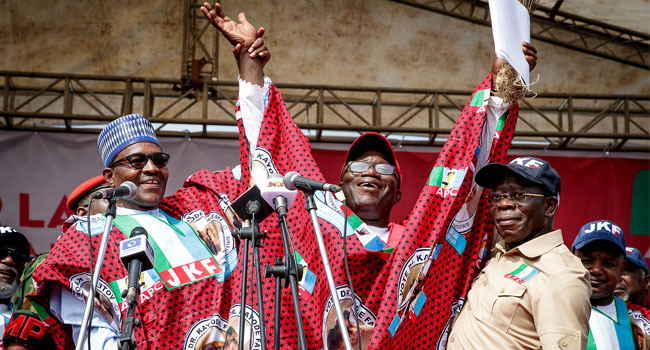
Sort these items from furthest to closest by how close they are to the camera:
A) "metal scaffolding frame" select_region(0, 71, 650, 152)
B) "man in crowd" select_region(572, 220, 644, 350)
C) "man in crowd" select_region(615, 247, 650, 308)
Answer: "metal scaffolding frame" select_region(0, 71, 650, 152) → "man in crowd" select_region(615, 247, 650, 308) → "man in crowd" select_region(572, 220, 644, 350)

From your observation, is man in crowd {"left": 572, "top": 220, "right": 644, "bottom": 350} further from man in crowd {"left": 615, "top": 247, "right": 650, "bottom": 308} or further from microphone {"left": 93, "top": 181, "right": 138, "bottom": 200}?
microphone {"left": 93, "top": 181, "right": 138, "bottom": 200}

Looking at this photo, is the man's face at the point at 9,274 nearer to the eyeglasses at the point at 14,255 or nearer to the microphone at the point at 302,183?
the eyeglasses at the point at 14,255

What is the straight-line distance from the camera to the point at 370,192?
13.1ft

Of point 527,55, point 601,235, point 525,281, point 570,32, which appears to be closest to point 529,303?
point 525,281

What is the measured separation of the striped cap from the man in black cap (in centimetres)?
172

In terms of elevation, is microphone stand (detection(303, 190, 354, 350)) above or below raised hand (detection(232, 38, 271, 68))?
below

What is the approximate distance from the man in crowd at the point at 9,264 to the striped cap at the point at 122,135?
1367 millimetres

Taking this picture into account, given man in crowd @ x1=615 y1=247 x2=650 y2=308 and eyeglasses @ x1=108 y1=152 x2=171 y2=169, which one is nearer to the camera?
eyeglasses @ x1=108 y1=152 x2=171 y2=169

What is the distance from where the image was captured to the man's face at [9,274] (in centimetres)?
455

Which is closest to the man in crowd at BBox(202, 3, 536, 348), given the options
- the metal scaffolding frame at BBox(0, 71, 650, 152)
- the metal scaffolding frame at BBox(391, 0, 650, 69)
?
the metal scaffolding frame at BBox(0, 71, 650, 152)

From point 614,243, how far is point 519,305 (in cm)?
155

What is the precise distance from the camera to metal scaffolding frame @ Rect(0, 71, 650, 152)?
8648 mm

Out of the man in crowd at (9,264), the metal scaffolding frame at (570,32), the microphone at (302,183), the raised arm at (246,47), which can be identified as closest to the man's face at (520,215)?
the microphone at (302,183)

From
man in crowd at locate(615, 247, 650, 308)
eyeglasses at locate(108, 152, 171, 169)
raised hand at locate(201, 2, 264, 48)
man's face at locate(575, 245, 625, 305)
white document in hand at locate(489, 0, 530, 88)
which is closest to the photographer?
white document in hand at locate(489, 0, 530, 88)
